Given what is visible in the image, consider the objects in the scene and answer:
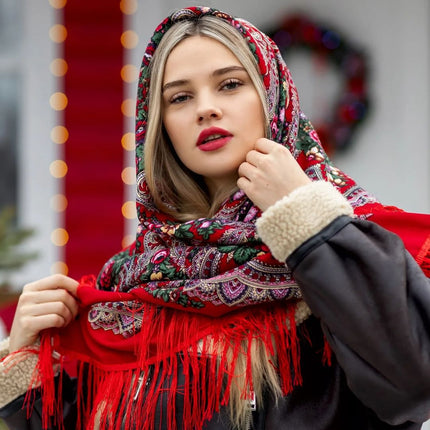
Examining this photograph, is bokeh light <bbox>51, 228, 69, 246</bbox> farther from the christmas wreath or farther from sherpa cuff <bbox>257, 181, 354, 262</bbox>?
sherpa cuff <bbox>257, 181, 354, 262</bbox>

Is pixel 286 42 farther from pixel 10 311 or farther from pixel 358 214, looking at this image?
pixel 358 214

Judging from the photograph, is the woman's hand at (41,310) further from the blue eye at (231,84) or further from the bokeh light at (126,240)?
the bokeh light at (126,240)

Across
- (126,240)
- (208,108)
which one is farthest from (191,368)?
(126,240)

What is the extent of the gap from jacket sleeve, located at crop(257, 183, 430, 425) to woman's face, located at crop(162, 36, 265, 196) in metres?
0.26

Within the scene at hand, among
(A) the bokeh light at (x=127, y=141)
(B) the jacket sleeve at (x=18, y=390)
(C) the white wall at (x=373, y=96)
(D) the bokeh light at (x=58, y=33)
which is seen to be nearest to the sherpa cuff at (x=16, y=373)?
(B) the jacket sleeve at (x=18, y=390)

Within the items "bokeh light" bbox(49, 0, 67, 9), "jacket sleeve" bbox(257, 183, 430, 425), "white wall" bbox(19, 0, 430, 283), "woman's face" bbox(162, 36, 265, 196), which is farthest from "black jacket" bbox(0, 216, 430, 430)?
"bokeh light" bbox(49, 0, 67, 9)

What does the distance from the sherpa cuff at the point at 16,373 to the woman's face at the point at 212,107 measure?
509 millimetres

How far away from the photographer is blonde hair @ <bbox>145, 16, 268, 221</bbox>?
126 cm

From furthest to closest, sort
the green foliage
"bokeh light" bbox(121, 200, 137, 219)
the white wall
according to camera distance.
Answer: "bokeh light" bbox(121, 200, 137, 219) < the white wall < the green foliage

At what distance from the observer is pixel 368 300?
954 mm

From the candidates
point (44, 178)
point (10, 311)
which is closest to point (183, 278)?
Answer: point (10, 311)

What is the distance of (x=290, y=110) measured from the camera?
4.10 ft

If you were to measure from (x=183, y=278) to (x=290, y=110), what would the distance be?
379 millimetres

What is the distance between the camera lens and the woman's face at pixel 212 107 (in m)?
1.21
